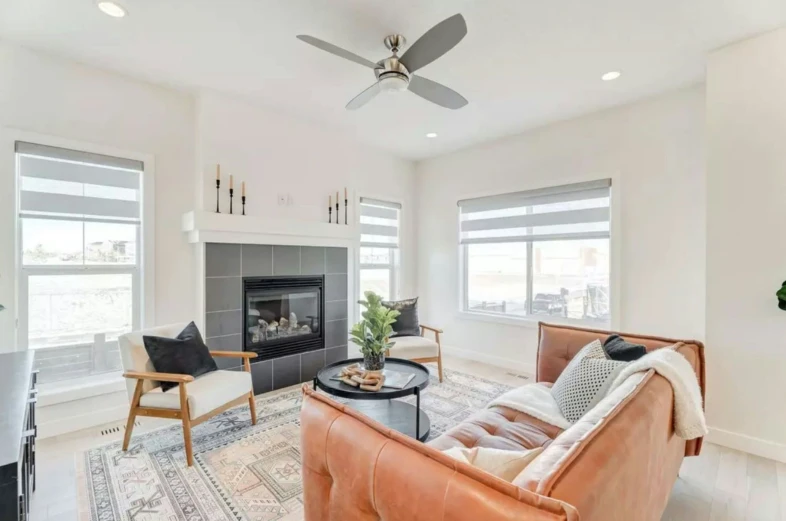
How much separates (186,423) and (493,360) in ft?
11.1

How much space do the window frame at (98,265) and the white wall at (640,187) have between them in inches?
144

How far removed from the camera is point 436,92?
2535 millimetres

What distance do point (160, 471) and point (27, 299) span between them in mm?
1711

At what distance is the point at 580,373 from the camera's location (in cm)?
197

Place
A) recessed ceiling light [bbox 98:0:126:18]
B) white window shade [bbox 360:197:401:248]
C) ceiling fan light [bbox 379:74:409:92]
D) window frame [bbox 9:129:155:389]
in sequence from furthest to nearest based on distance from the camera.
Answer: white window shade [bbox 360:197:401:248], window frame [bbox 9:129:155:389], ceiling fan light [bbox 379:74:409:92], recessed ceiling light [bbox 98:0:126:18]

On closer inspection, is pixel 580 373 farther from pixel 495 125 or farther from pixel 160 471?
pixel 495 125

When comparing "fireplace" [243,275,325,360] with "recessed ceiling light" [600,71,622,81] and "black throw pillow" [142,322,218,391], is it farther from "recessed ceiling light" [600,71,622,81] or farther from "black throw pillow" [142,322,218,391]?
"recessed ceiling light" [600,71,622,81]

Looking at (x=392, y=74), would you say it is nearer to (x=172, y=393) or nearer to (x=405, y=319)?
(x=172, y=393)

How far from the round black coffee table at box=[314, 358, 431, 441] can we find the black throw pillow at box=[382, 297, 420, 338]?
39.7 inches

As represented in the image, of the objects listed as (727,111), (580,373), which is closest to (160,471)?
(580,373)

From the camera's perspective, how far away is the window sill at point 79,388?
2.74 metres

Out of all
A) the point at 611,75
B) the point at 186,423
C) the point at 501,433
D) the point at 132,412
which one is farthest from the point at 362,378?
the point at 611,75

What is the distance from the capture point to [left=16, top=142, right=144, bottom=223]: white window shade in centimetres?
274

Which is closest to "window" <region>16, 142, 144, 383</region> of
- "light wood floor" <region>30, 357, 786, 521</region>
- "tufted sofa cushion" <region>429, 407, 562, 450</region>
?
"light wood floor" <region>30, 357, 786, 521</region>
